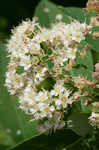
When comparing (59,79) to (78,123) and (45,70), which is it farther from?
(78,123)

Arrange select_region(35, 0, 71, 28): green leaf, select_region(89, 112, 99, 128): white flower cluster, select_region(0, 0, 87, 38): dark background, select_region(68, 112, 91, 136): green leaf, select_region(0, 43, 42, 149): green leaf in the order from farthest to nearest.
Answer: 1. select_region(0, 0, 87, 38): dark background
2. select_region(35, 0, 71, 28): green leaf
3. select_region(0, 43, 42, 149): green leaf
4. select_region(68, 112, 91, 136): green leaf
5. select_region(89, 112, 99, 128): white flower cluster

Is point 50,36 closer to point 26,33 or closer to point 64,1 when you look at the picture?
point 26,33

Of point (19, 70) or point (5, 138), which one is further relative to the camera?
point (5, 138)

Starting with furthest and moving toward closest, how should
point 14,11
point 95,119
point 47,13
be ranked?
1. point 14,11
2. point 47,13
3. point 95,119

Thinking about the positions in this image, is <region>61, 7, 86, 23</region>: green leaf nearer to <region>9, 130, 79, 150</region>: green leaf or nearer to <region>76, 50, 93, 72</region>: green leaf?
<region>76, 50, 93, 72</region>: green leaf

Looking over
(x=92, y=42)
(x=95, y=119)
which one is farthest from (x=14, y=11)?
(x=95, y=119)

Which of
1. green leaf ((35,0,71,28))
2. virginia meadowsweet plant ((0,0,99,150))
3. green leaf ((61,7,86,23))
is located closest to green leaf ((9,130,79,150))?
virginia meadowsweet plant ((0,0,99,150))
